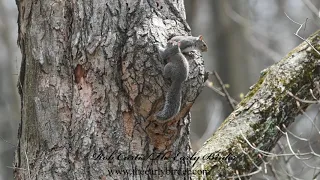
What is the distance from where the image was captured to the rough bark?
301 cm

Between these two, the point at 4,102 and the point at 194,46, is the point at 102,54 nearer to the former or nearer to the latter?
the point at 194,46

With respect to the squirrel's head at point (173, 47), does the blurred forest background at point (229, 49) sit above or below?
above

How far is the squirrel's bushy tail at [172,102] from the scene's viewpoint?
2197mm

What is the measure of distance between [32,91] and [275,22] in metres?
9.61

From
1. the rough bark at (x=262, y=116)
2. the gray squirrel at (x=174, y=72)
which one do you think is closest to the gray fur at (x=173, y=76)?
the gray squirrel at (x=174, y=72)

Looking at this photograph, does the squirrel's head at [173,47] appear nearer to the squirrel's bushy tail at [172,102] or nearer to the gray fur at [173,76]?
the gray fur at [173,76]

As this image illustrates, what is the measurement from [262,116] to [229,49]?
5604 millimetres

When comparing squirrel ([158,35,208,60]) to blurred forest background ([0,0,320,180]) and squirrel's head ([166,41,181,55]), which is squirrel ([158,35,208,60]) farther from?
blurred forest background ([0,0,320,180])

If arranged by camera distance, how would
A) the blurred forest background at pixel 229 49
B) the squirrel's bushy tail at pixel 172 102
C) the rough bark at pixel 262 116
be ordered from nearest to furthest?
the squirrel's bushy tail at pixel 172 102 → the rough bark at pixel 262 116 → the blurred forest background at pixel 229 49

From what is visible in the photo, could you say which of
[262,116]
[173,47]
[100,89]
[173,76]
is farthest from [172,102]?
[262,116]

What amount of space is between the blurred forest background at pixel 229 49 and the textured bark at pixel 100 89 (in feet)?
12.4

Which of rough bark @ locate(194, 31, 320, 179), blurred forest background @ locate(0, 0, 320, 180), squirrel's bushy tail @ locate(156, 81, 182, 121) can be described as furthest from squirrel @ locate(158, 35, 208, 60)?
blurred forest background @ locate(0, 0, 320, 180)

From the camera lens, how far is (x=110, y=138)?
2.37m

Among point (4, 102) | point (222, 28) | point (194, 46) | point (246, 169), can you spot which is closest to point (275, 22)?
point (222, 28)
